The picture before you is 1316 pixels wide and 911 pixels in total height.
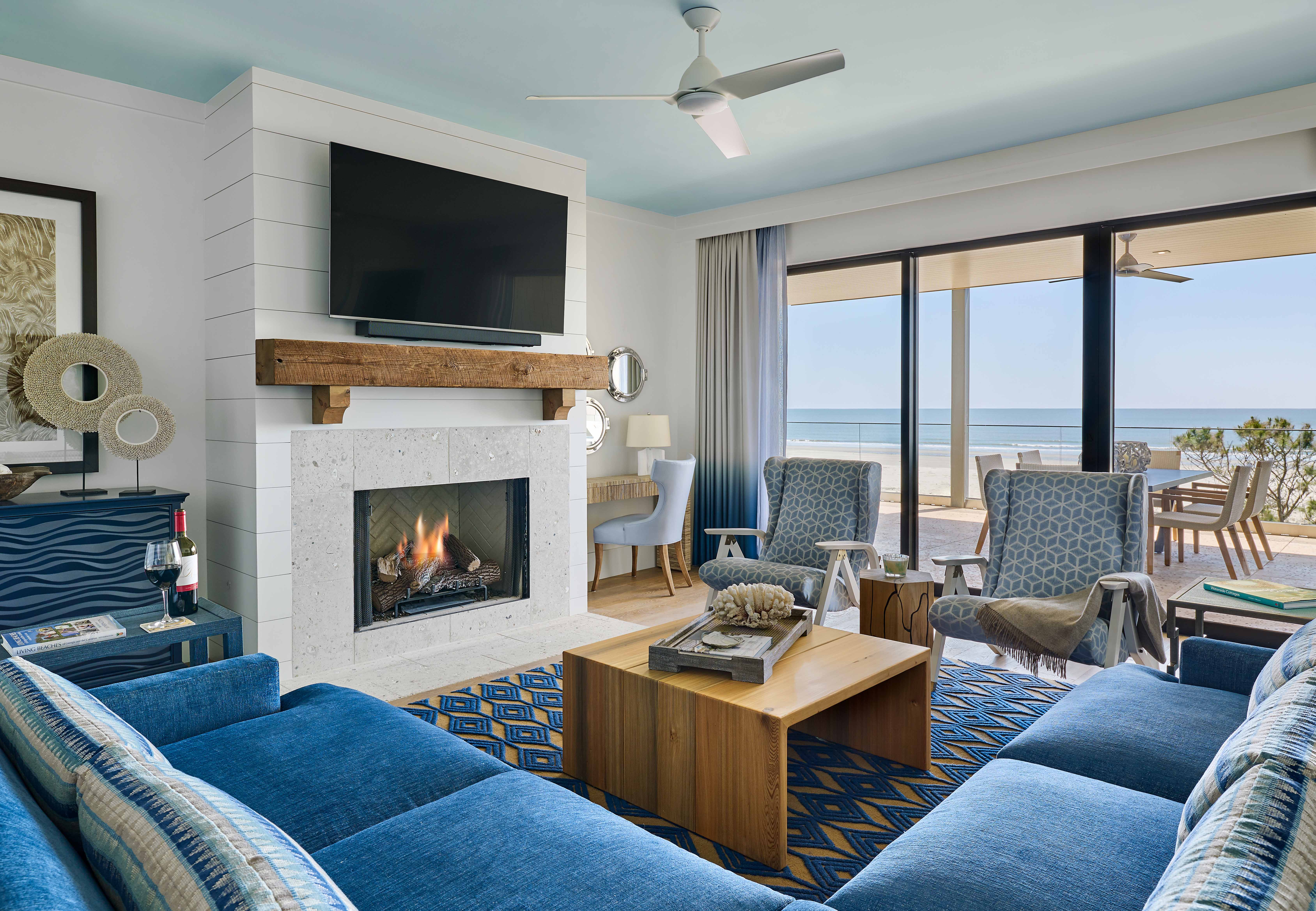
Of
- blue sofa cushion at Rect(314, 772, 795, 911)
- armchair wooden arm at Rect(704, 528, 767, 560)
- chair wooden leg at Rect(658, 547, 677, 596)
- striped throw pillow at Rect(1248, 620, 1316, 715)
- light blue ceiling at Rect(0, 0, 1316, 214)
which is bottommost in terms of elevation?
chair wooden leg at Rect(658, 547, 677, 596)

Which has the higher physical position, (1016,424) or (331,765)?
(1016,424)

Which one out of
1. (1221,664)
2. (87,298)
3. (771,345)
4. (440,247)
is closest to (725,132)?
(440,247)

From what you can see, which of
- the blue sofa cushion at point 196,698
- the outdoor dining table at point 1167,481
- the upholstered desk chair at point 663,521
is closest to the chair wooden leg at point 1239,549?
the outdoor dining table at point 1167,481

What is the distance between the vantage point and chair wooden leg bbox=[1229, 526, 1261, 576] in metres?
4.03

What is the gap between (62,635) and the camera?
2.22 meters

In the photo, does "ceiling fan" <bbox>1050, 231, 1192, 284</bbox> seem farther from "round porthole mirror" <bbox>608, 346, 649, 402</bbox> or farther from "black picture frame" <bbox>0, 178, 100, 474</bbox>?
"black picture frame" <bbox>0, 178, 100, 474</bbox>

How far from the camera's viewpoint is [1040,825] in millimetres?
1442

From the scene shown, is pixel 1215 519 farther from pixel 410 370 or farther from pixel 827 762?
pixel 410 370

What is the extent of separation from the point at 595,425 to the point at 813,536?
1.92m

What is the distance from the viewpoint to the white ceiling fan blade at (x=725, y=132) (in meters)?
3.14

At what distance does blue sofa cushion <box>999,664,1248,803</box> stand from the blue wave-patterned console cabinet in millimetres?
2914

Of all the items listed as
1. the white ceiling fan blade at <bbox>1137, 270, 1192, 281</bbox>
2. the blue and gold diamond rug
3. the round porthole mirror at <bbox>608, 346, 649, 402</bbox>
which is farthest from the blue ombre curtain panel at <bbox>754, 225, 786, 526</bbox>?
the blue and gold diamond rug

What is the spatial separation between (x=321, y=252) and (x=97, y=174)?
952 mm

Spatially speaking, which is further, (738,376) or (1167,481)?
(738,376)
